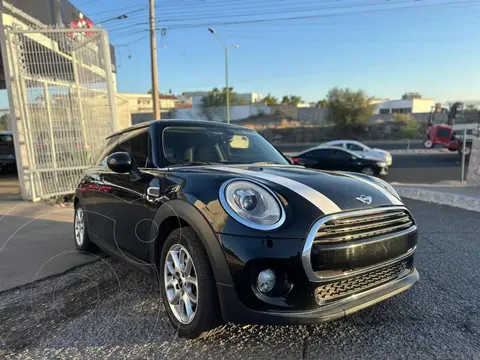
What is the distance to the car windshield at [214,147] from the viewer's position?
138 inches

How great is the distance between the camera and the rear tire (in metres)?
4.62

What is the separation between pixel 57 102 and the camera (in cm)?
833

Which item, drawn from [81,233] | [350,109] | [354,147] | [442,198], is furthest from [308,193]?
[350,109]

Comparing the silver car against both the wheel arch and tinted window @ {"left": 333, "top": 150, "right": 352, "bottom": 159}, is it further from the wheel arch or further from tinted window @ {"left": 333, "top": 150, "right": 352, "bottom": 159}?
the wheel arch

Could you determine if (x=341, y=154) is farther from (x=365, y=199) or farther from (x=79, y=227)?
(x=365, y=199)

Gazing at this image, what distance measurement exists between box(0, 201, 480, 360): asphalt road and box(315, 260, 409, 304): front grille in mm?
394

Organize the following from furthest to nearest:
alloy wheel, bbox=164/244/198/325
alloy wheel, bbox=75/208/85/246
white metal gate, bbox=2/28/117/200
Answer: white metal gate, bbox=2/28/117/200 < alloy wheel, bbox=75/208/85/246 < alloy wheel, bbox=164/244/198/325

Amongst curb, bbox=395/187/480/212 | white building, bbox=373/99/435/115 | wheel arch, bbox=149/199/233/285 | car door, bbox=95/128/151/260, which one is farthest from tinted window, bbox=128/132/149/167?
white building, bbox=373/99/435/115

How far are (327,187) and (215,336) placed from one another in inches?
53.6

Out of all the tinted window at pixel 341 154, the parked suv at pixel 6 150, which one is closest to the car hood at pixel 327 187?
the tinted window at pixel 341 154

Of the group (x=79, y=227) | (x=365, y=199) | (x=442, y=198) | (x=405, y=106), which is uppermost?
(x=365, y=199)

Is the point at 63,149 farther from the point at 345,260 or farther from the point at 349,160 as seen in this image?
the point at 349,160

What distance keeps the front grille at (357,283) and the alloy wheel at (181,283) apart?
855 mm

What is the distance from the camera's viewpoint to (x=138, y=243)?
10.7 feet
